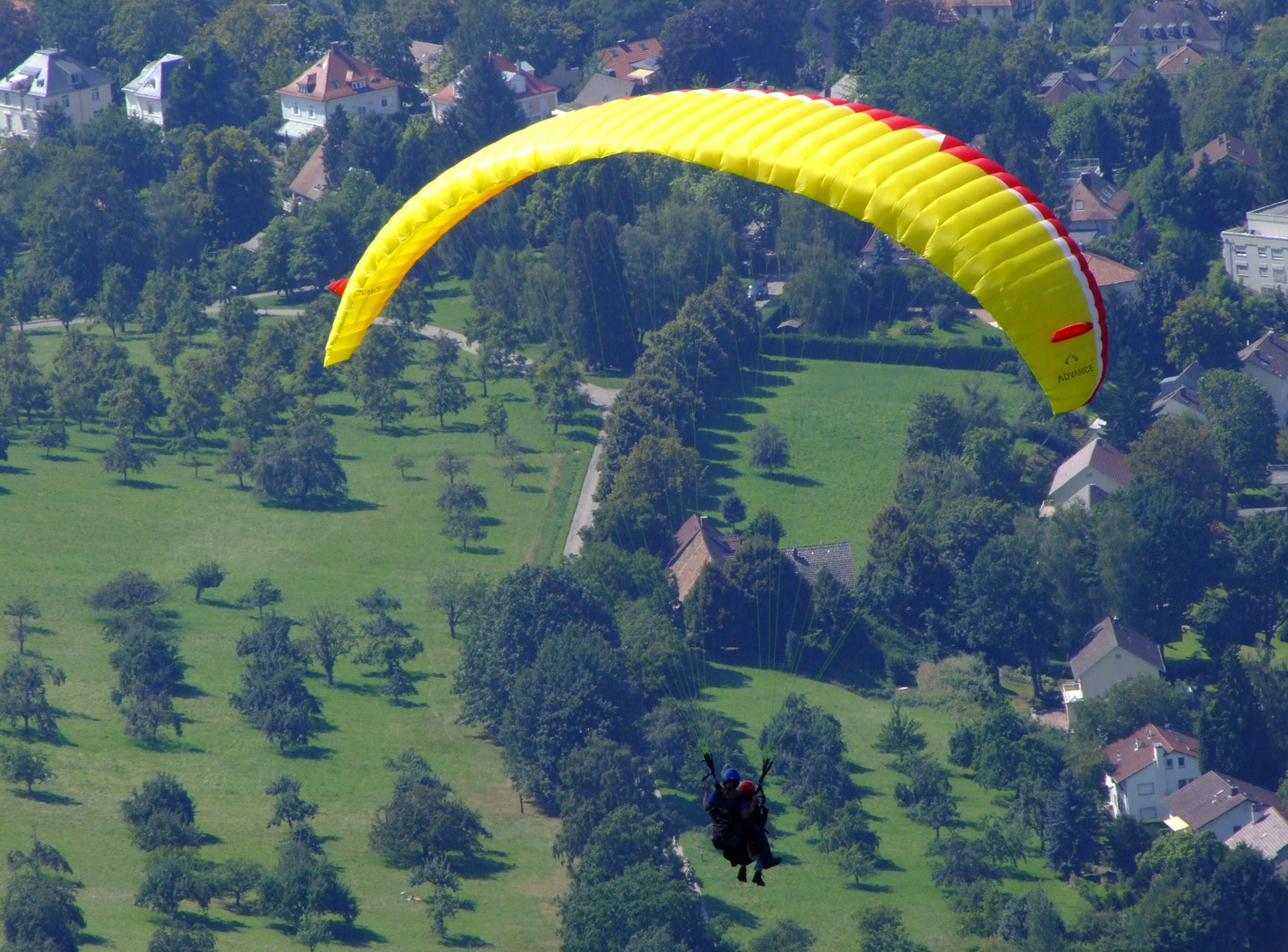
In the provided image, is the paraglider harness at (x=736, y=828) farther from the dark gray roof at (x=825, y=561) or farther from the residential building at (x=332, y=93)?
the residential building at (x=332, y=93)

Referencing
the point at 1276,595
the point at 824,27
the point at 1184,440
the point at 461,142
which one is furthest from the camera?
the point at 824,27

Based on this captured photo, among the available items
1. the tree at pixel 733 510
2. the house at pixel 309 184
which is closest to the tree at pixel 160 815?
the tree at pixel 733 510

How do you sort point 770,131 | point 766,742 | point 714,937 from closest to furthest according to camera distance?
point 770,131
point 714,937
point 766,742

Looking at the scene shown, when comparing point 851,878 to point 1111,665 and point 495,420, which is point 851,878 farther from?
point 495,420

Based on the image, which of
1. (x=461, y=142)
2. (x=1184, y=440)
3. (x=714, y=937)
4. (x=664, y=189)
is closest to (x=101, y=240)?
(x=461, y=142)

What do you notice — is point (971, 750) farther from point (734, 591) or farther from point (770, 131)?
point (770, 131)

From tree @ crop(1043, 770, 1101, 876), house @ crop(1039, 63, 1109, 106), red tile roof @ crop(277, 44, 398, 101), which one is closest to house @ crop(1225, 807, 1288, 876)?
tree @ crop(1043, 770, 1101, 876)

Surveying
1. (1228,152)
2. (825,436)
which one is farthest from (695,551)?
(1228,152)
